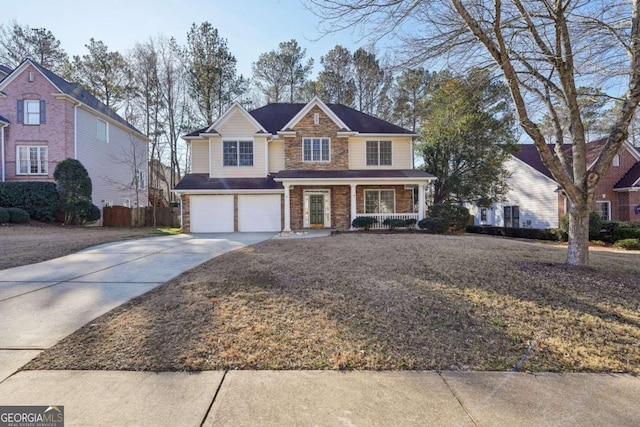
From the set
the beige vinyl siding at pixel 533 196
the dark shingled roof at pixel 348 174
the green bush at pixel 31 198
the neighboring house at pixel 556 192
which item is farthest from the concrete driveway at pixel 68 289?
the neighboring house at pixel 556 192

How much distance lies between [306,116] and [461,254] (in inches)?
482

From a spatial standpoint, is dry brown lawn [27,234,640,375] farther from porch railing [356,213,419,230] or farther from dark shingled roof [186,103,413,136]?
dark shingled roof [186,103,413,136]

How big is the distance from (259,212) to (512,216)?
1765 cm

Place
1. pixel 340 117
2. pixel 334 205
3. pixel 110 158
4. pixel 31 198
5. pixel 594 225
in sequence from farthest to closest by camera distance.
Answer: pixel 110 158 < pixel 340 117 < pixel 334 205 < pixel 31 198 < pixel 594 225

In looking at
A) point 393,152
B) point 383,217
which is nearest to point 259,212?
point 383,217

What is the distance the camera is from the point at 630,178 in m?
18.7

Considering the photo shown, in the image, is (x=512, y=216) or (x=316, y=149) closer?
(x=316, y=149)

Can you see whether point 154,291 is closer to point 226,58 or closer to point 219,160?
point 219,160

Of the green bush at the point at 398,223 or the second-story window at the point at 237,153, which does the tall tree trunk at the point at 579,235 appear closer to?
the green bush at the point at 398,223

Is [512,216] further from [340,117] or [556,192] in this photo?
[340,117]

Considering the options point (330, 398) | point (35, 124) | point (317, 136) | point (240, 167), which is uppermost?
point (35, 124)

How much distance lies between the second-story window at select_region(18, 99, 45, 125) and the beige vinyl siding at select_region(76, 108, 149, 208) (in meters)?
1.85

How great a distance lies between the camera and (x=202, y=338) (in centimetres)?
360

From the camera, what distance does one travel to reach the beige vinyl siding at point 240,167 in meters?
17.4
